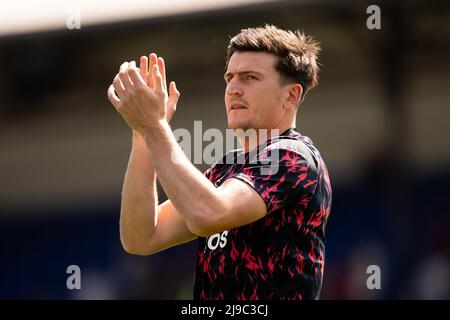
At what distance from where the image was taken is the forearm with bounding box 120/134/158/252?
141 inches

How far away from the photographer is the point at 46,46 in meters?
12.7

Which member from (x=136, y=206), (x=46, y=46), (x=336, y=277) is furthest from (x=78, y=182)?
(x=136, y=206)

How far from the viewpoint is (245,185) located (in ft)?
10.6

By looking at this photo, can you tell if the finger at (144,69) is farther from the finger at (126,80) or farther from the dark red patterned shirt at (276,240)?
the dark red patterned shirt at (276,240)

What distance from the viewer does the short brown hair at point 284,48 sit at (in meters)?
3.67

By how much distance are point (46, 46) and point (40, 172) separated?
2.76 meters

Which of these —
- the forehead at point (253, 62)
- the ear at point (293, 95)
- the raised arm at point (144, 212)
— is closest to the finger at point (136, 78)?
the raised arm at point (144, 212)

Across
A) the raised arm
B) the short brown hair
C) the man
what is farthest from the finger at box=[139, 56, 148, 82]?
the short brown hair

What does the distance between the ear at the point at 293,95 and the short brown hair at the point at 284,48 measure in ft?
0.09

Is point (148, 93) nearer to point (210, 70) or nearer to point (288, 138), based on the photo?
point (288, 138)

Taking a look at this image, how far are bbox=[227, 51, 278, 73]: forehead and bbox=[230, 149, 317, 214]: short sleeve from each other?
1.45 feet

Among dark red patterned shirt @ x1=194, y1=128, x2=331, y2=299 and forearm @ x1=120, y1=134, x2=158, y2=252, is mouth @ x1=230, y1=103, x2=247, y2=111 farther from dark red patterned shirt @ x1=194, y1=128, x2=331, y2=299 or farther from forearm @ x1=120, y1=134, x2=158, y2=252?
forearm @ x1=120, y1=134, x2=158, y2=252

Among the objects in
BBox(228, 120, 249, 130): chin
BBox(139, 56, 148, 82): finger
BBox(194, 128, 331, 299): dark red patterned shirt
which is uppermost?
BBox(139, 56, 148, 82): finger

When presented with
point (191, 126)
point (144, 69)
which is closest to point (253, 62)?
point (144, 69)
